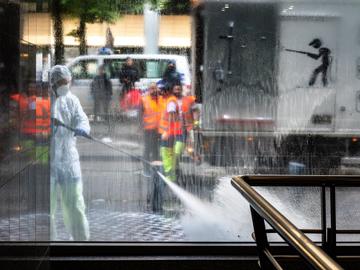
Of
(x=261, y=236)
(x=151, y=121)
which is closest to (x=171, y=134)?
(x=151, y=121)

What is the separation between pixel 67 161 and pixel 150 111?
0.73 meters

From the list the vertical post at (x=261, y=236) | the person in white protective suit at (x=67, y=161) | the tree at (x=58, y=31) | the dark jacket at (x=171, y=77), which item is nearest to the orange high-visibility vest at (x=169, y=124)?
the dark jacket at (x=171, y=77)

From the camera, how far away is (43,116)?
13.5 ft

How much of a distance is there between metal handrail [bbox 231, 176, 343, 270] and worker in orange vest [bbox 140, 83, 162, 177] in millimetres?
2184

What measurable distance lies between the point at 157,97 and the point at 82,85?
1.89 ft

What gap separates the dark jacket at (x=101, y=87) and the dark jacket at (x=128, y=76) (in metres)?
0.11

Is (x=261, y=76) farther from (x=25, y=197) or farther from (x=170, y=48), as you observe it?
(x=25, y=197)

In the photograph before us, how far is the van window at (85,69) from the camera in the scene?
4.70 meters

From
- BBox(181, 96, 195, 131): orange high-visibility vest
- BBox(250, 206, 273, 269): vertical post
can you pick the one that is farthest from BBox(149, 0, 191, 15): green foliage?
BBox(250, 206, 273, 269): vertical post

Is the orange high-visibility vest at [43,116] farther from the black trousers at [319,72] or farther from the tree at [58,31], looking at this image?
the black trousers at [319,72]

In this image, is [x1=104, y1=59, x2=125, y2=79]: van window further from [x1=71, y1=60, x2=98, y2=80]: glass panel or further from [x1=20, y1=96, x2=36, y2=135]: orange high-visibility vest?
[x1=20, y1=96, x2=36, y2=135]: orange high-visibility vest

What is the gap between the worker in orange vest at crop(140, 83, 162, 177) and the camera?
4.75 meters

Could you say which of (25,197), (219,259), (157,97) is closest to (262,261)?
(25,197)

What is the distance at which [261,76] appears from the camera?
4793 mm
